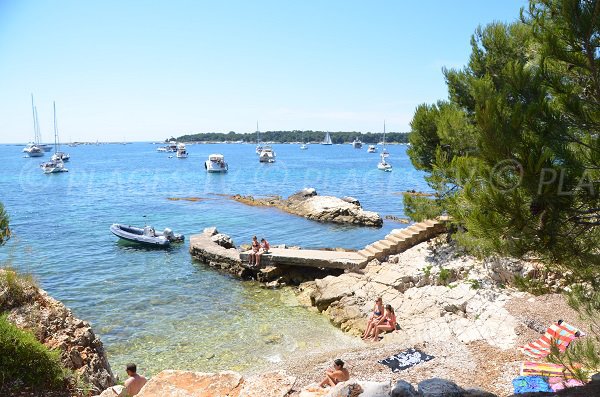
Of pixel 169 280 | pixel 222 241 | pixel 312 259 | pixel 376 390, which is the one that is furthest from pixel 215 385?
pixel 222 241

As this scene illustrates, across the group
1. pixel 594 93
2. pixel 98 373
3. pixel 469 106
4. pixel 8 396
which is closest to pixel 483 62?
pixel 469 106

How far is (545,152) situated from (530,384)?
4.76 m

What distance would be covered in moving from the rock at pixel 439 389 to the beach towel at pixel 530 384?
1491mm

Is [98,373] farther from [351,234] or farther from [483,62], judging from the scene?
[351,234]

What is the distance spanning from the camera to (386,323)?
14023 millimetres

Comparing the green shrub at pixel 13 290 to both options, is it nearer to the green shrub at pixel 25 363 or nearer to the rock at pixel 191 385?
the green shrub at pixel 25 363

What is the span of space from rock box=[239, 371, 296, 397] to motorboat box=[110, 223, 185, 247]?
22.0 metres

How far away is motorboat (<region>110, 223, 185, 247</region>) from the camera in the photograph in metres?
27.6

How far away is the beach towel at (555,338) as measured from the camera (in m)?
→ 9.18

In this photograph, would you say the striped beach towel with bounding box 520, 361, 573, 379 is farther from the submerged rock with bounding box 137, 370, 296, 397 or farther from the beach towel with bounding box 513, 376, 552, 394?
the submerged rock with bounding box 137, 370, 296, 397

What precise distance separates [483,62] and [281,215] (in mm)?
26780

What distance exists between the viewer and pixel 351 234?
105 ft

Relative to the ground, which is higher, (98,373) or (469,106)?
(469,106)

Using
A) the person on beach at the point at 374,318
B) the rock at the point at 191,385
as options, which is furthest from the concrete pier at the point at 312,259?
the rock at the point at 191,385
